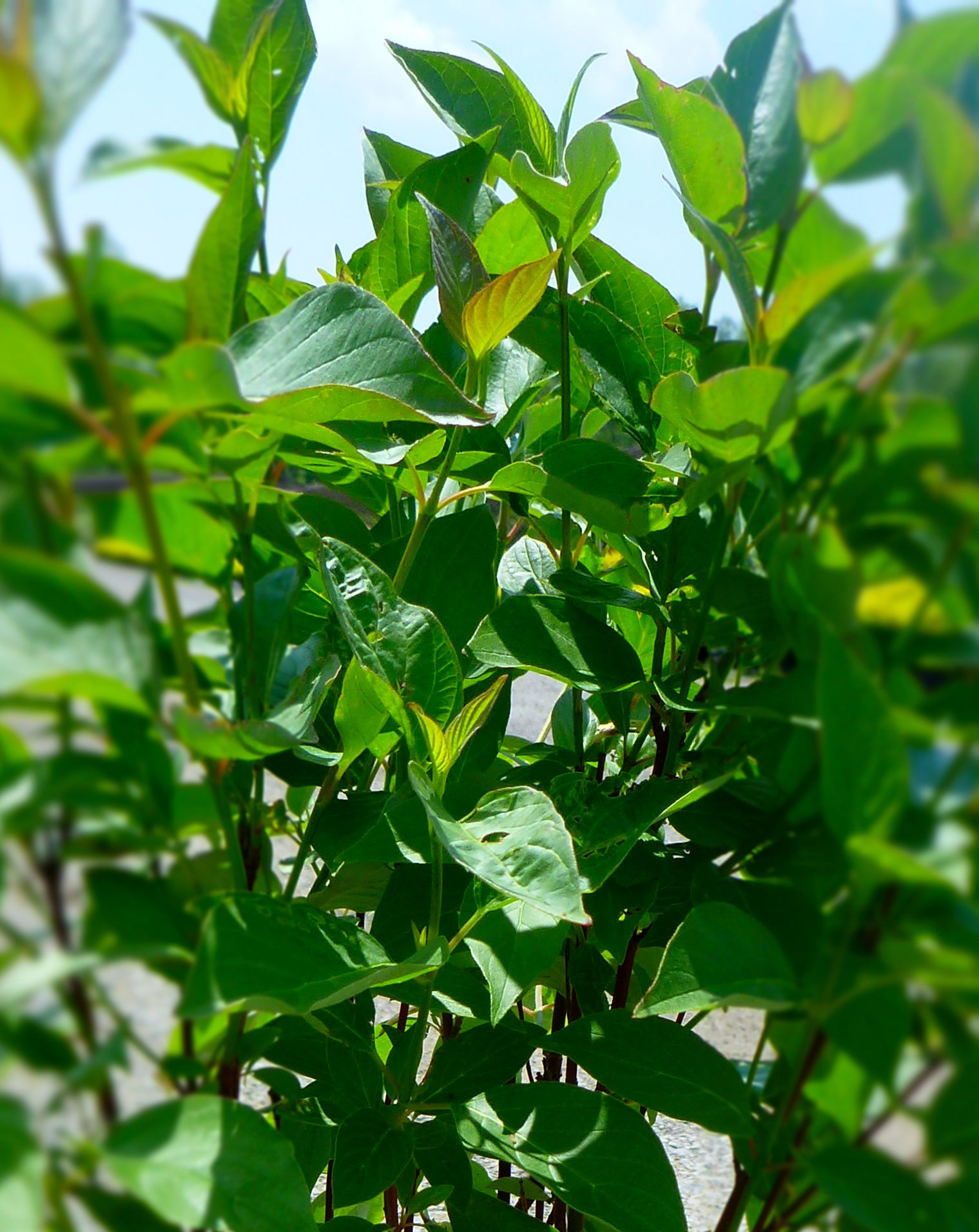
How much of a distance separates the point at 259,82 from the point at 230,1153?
0.72 ft

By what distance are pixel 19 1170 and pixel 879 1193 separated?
11 cm

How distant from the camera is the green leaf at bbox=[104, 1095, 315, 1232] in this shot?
15 cm

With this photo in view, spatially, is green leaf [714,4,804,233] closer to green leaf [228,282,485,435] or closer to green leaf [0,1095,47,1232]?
green leaf [228,282,485,435]

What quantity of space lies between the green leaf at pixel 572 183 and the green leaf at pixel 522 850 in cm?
16

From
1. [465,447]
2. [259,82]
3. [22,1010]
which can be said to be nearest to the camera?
[22,1010]

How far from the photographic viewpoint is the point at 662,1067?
Result: 252 mm

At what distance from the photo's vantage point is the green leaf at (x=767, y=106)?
200 mm

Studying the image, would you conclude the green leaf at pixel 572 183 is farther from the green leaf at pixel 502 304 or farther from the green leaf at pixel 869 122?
the green leaf at pixel 869 122

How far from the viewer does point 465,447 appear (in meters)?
0.36

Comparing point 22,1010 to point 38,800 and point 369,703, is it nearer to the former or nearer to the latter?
point 38,800

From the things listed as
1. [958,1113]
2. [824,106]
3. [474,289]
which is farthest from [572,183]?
[958,1113]

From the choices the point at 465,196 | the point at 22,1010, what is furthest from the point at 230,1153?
the point at 465,196

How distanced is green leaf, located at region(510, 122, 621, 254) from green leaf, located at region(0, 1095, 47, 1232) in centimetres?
25

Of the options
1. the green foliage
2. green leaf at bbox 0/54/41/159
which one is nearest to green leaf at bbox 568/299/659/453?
the green foliage
